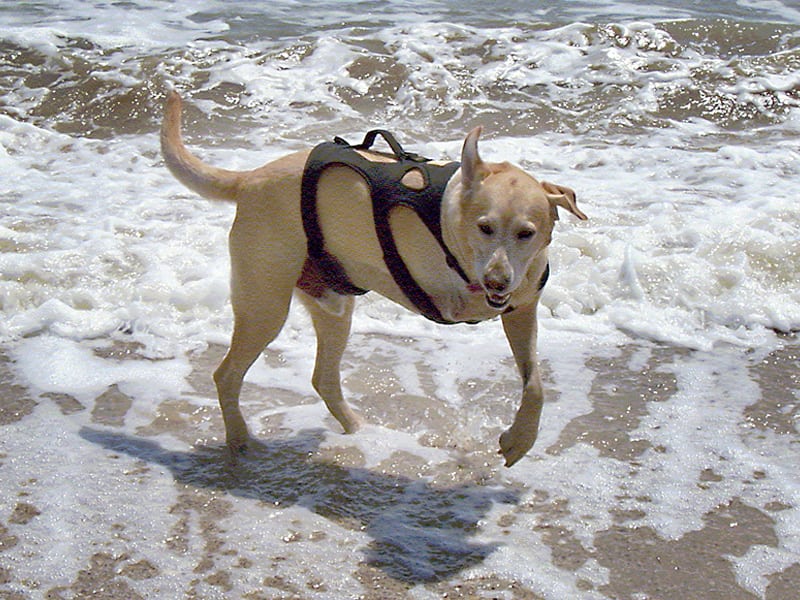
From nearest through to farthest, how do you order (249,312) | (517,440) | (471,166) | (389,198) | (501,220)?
(501,220)
(471,166)
(389,198)
(517,440)
(249,312)

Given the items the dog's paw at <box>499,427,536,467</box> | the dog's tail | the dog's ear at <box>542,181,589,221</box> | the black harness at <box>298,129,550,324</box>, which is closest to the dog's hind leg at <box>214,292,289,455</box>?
the black harness at <box>298,129,550,324</box>

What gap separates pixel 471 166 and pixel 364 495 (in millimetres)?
1396

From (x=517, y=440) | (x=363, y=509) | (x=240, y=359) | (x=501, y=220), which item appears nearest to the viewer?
(x=501, y=220)

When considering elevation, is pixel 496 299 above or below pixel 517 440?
above

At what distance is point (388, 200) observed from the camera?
11.9ft

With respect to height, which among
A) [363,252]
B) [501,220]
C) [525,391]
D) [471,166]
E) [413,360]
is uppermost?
[471,166]

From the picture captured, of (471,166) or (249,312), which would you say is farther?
(249,312)

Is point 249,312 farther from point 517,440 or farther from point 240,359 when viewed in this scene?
point 517,440

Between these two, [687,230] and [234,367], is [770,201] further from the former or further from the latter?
[234,367]

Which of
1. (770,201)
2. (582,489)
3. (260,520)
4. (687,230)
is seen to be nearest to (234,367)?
(260,520)

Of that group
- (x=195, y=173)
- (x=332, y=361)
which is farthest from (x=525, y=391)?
(x=195, y=173)

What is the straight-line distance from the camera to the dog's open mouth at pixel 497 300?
3.26m

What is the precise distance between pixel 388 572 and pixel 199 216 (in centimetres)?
431

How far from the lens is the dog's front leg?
3732 mm
